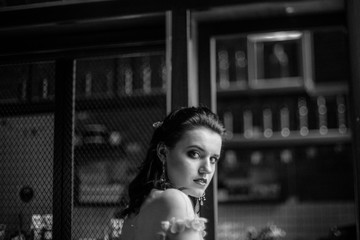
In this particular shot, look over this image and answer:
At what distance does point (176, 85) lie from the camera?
2.35m

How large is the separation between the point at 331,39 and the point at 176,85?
2.86 m

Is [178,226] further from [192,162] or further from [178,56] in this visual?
[178,56]

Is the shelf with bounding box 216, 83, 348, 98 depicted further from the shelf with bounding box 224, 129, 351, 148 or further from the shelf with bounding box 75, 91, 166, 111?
the shelf with bounding box 75, 91, 166, 111

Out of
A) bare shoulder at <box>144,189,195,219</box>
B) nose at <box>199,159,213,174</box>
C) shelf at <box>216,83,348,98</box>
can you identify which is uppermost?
shelf at <box>216,83,348,98</box>

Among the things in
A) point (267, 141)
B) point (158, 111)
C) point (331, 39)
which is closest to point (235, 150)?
point (267, 141)

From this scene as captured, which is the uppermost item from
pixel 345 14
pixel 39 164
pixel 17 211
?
pixel 345 14

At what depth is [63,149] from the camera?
248 cm

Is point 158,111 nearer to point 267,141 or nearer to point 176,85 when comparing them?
point 176,85

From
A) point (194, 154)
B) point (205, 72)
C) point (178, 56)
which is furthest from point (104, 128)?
point (194, 154)

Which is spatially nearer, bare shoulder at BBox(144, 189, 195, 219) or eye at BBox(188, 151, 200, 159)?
bare shoulder at BBox(144, 189, 195, 219)

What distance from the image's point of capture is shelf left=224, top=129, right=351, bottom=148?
4215 mm

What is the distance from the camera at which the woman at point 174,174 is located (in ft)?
5.27

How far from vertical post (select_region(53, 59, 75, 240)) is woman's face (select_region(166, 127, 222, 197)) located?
86 cm

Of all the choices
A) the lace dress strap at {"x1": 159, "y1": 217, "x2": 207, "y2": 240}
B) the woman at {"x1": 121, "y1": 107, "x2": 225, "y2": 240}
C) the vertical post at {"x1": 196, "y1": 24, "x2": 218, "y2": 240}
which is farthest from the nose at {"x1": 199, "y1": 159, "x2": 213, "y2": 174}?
the vertical post at {"x1": 196, "y1": 24, "x2": 218, "y2": 240}
